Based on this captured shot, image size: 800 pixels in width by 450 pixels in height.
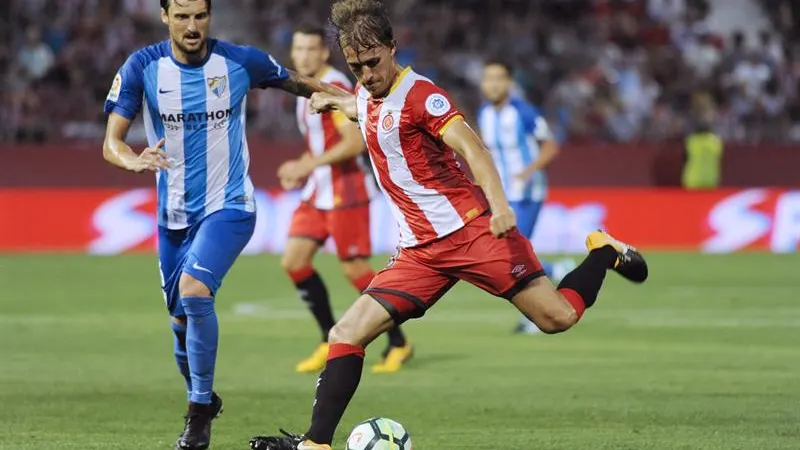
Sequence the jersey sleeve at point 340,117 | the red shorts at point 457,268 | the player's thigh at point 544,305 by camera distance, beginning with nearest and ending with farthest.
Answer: the red shorts at point 457,268 < the player's thigh at point 544,305 < the jersey sleeve at point 340,117

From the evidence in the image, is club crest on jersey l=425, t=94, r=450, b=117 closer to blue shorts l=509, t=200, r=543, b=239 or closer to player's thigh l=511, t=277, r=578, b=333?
player's thigh l=511, t=277, r=578, b=333

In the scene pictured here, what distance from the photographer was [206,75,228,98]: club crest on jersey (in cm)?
773

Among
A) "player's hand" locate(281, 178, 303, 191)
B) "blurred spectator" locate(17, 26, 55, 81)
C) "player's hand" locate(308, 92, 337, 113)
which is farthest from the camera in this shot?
"blurred spectator" locate(17, 26, 55, 81)

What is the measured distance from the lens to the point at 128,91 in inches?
297

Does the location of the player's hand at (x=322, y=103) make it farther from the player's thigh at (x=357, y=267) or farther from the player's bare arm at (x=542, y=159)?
the player's bare arm at (x=542, y=159)

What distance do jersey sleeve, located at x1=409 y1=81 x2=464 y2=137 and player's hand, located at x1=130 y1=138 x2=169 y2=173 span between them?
47.4 inches

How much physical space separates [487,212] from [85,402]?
3.26 m

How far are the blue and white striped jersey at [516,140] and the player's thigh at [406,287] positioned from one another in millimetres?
6545

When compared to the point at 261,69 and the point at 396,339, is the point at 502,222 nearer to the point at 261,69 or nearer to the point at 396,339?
the point at 261,69

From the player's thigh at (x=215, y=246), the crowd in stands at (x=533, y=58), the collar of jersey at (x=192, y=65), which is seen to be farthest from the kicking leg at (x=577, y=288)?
the crowd in stands at (x=533, y=58)

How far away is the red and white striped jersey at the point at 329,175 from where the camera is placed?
439 inches

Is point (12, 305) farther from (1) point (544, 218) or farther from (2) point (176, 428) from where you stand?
(1) point (544, 218)

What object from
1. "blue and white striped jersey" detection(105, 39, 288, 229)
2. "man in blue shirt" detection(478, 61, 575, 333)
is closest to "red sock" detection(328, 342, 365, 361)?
"blue and white striped jersey" detection(105, 39, 288, 229)

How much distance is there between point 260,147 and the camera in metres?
23.1
